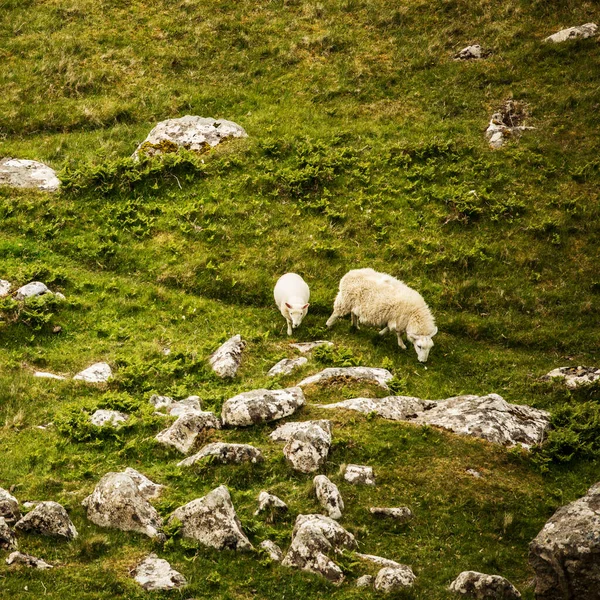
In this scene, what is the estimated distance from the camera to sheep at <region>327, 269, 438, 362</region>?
20.4 metres

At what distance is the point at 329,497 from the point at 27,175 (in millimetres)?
21440

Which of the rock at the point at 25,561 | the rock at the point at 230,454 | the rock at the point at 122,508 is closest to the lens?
the rock at the point at 25,561

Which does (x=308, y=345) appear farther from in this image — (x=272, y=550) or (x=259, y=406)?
(x=272, y=550)

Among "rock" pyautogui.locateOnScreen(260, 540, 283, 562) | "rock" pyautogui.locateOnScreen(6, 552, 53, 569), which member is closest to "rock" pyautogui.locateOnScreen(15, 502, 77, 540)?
"rock" pyautogui.locateOnScreen(6, 552, 53, 569)

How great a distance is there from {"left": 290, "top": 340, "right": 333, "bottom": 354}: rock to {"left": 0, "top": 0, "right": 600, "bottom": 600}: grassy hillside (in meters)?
0.75

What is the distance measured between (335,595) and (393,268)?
50.1 ft

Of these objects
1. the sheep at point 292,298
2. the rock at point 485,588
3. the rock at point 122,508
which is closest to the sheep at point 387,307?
the sheep at point 292,298

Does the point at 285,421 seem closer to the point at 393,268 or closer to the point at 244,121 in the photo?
the point at 393,268

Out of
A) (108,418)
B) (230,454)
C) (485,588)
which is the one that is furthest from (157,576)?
(108,418)

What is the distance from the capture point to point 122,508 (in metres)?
11.7

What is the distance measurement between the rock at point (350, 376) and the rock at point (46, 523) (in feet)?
24.3

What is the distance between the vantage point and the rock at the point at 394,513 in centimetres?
1254

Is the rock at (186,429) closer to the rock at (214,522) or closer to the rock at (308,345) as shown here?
the rock at (214,522)

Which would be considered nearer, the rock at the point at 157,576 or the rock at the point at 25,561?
the rock at the point at 25,561
